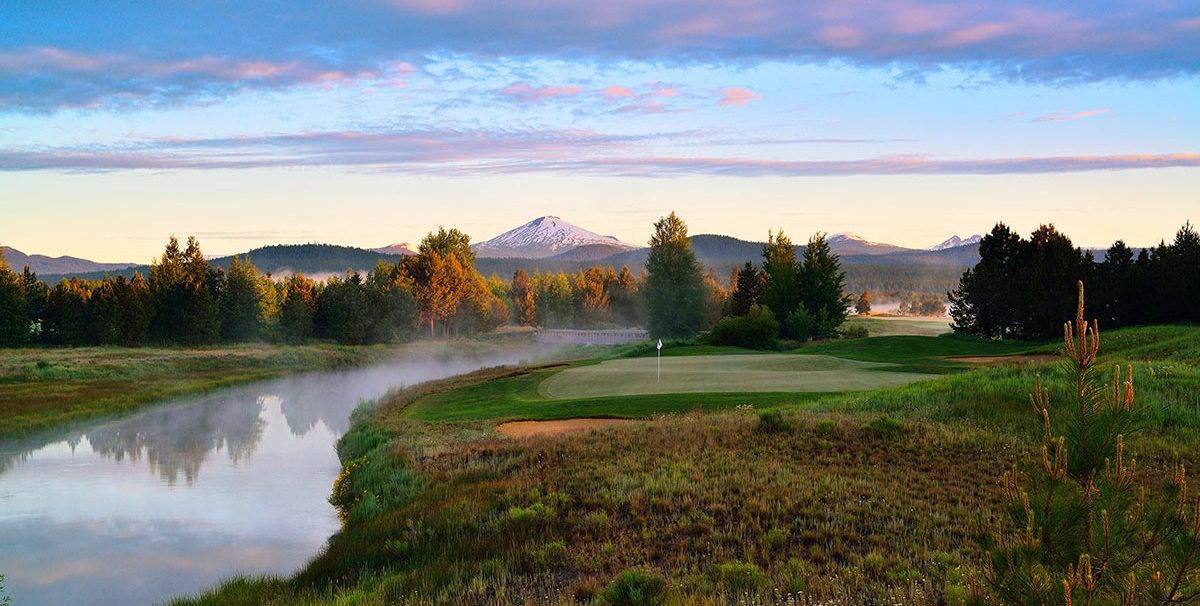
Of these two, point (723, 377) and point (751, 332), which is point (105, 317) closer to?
point (751, 332)

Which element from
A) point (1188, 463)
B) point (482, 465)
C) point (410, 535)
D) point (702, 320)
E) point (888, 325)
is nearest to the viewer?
point (410, 535)

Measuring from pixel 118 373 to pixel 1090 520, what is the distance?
59248 mm

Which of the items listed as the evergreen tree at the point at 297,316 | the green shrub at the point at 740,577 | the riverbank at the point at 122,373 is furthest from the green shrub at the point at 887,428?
the evergreen tree at the point at 297,316

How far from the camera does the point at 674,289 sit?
83625 mm

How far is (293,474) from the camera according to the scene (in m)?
25.1

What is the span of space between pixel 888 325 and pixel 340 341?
7128 centimetres

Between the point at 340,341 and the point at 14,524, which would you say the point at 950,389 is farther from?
the point at 340,341

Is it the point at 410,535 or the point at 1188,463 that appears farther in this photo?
the point at 1188,463

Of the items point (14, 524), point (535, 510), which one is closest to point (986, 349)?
point (535, 510)

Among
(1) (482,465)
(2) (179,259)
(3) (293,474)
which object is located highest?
(2) (179,259)

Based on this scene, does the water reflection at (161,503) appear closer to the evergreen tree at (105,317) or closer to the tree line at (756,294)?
the tree line at (756,294)

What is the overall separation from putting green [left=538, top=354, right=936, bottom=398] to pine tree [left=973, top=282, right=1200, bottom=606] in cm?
2401

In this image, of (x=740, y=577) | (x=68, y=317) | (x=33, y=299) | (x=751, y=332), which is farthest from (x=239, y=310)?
(x=740, y=577)

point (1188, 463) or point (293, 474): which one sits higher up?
point (1188, 463)
